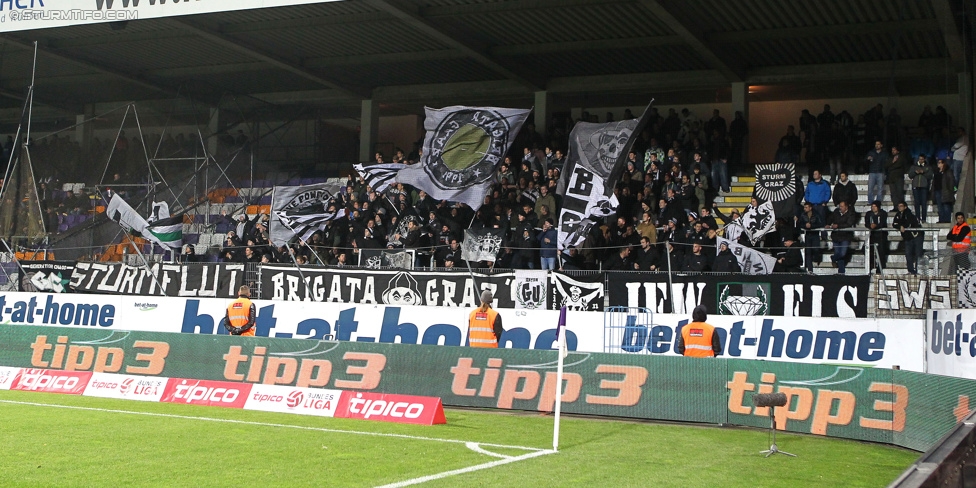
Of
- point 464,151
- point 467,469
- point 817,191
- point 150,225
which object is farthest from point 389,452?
point 150,225

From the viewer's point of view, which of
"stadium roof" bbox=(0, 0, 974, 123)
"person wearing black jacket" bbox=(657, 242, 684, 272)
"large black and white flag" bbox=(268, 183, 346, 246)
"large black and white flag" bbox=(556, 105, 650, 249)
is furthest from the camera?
"large black and white flag" bbox=(268, 183, 346, 246)

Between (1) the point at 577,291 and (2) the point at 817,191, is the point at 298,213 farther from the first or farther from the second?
(2) the point at 817,191

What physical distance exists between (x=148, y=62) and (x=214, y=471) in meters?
28.5

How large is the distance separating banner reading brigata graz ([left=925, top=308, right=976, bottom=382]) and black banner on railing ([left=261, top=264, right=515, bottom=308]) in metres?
7.74

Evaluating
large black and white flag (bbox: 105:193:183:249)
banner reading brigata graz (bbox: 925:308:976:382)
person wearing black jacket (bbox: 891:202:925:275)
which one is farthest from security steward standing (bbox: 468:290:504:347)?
large black and white flag (bbox: 105:193:183:249)

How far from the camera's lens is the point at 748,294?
61.5 ft

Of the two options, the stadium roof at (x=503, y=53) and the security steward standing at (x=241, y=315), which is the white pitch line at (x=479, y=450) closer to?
the security steward standing at (x=241, y=315)

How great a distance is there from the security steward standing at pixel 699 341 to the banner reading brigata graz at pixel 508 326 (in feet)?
8.56

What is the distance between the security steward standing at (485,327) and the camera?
53.9 feet

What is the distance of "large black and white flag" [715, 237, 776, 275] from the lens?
2097cm

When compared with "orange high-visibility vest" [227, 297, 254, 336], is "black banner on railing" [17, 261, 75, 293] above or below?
above

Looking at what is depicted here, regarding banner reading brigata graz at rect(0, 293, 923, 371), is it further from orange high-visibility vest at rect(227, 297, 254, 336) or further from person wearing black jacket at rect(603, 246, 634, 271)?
person wearing black jacket at rect(603, 246, 634, 271)

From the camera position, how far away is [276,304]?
2178cm

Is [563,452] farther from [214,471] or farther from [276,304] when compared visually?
[276,304]
